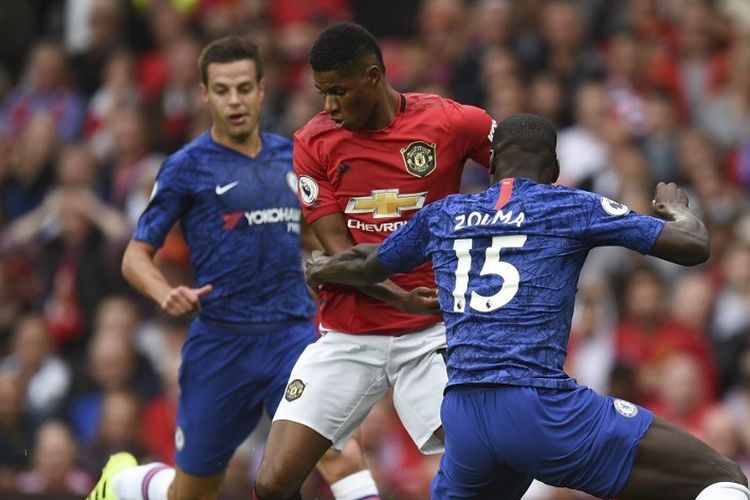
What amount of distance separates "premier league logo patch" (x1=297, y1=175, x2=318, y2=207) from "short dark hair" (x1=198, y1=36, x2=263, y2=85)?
1.28 metres

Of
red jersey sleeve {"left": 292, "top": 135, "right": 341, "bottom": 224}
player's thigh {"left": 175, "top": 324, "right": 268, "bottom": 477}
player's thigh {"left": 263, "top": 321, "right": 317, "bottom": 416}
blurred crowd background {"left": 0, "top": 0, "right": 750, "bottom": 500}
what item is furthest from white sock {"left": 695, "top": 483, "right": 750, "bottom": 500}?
blurred crowd background {"left": 0, "top": 0, "right": 750, "bottom": 500}

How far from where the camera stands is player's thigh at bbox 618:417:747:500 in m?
6.09

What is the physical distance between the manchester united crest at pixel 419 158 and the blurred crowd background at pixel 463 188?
143 inches

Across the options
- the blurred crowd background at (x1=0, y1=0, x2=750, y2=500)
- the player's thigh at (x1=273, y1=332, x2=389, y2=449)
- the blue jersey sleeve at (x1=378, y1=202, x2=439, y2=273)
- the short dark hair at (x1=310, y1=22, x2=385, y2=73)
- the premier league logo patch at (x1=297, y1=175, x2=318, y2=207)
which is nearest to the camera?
the blue jersey sleeve at (x1=378, y1=202, x2=439, y2=273)

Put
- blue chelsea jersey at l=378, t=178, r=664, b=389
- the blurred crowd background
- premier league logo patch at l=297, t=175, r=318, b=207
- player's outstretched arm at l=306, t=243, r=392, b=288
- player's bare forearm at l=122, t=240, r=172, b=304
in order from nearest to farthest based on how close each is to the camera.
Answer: blue chelsea jersey at l=378, t=178, r=664, b=389 < player's outstretched arm at l=306, t=243, r=392, b=288 < premier league logo patch at l=297, t=175, r=318, b=207 < player's bare forearm at l=122, t=240, r=172, b=304 < the blurred crowd background

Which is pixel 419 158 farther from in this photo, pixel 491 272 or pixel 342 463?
pixel 342 463

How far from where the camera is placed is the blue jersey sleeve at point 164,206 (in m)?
8.09

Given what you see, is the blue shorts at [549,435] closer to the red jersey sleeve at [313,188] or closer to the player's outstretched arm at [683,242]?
the player's outstretched arm at [683,242]

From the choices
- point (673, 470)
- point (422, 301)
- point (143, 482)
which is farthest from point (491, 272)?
point (143, 482)

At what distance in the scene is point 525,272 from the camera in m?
6.15

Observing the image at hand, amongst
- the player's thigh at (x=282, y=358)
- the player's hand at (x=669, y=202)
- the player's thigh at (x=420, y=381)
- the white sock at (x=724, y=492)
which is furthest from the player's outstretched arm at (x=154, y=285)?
the white sock at (x=724, y=492)

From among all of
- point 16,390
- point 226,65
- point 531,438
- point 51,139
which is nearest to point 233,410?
point 226,65

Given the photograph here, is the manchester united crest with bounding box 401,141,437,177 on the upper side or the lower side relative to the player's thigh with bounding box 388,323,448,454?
upper

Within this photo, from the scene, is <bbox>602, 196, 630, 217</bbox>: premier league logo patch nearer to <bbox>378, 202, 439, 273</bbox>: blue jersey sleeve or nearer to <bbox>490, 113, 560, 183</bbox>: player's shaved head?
<bbox>490, 113, 560, 183</bbox>: player's shaved head
